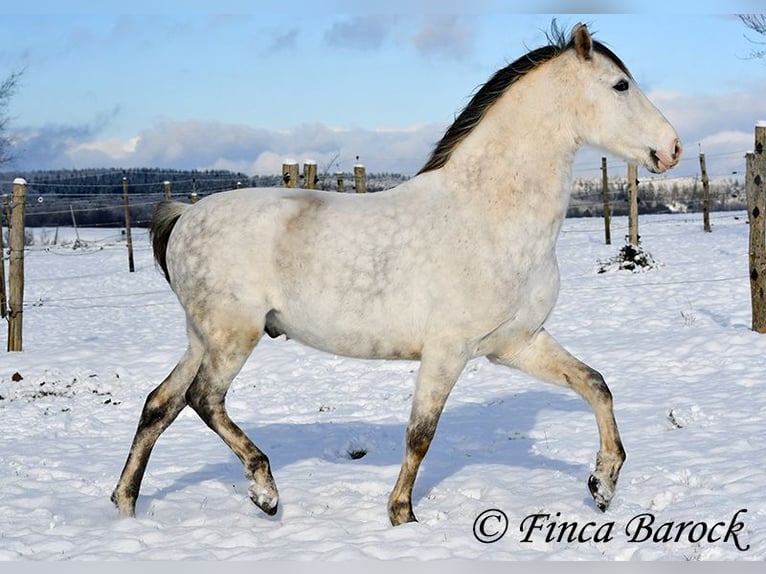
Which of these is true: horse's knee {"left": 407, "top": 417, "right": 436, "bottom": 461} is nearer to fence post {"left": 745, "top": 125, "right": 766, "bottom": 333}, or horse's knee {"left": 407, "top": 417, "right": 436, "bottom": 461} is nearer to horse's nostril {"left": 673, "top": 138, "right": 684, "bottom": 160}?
horse's nostril {"left": 673, "top": 138, "right": 684, "bottom": 160}

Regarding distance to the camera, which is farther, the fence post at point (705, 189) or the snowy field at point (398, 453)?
the fence post at point (705, 189)

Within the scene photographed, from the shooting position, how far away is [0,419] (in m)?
7.81

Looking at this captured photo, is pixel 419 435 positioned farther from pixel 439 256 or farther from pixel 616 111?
pixel 616 111

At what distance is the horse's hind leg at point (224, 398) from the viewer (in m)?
4.49

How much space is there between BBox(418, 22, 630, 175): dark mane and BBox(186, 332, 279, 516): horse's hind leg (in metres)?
1.43

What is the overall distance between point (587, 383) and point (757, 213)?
665 centimetres

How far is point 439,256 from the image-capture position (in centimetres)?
429

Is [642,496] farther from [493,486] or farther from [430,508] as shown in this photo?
[430,508]

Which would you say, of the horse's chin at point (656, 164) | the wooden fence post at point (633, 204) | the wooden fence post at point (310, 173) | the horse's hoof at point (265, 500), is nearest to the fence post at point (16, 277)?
the wooden fence post at point (310, 173)

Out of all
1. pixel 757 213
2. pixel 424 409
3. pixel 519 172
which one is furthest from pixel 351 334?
pixel 757 213

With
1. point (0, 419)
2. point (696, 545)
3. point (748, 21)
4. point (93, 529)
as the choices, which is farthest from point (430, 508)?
point (748, 21)

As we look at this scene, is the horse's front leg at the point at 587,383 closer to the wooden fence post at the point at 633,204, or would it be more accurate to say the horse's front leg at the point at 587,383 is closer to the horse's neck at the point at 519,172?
the horse's neck at the point at 519,172

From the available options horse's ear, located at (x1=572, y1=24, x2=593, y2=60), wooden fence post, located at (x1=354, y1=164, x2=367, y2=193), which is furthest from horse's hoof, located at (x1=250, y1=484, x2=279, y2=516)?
wooden fence post, located at (x1=354, y1=164, x2=367, y2=193)

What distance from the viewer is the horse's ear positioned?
14.1 feet
